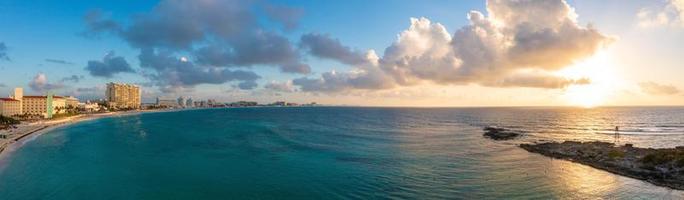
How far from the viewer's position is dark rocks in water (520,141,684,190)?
1661 inches

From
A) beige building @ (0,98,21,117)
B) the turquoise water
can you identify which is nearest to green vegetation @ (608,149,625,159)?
the turquoise water

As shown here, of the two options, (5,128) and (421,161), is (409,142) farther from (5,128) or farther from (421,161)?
(5,128)

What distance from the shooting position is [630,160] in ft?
168

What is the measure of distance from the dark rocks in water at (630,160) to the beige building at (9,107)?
20781 centimetres

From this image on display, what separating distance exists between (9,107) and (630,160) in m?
226

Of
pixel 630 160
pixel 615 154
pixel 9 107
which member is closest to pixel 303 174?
pixel 630 160

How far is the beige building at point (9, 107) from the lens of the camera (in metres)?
171

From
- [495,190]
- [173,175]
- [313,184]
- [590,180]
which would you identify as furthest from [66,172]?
[590,180]

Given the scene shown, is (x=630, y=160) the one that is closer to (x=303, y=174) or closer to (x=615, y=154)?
(x=615, y=154)

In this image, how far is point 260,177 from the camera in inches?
1715

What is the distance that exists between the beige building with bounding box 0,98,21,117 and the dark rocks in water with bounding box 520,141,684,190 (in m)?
208

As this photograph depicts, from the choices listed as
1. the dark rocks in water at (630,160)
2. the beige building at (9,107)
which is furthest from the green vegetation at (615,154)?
the beige building at (9,107)

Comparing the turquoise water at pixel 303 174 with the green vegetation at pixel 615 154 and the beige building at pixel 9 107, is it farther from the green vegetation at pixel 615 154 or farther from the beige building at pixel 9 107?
the beige building at pixel 9 107

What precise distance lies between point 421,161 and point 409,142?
24.6m
